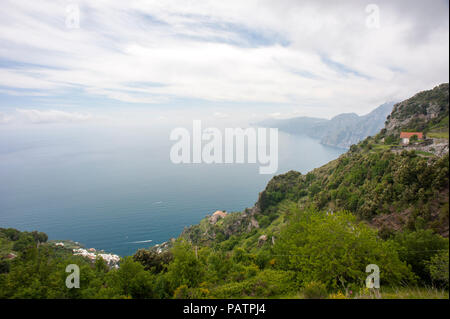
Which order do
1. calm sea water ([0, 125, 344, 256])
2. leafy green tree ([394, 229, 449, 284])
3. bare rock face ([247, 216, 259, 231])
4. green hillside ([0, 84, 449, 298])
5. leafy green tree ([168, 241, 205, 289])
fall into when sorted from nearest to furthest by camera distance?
green hillside ([0, 84, 449, 298]), leafy green tree ([394, 229, 449, 284]), leafy green tree ([168, 241, 205, 289]), bare rock face ([247, 216, 259, 231]), calm sea water ([0, 125, 344, 256])

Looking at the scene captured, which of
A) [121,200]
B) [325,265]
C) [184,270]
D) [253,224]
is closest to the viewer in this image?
[325,265]

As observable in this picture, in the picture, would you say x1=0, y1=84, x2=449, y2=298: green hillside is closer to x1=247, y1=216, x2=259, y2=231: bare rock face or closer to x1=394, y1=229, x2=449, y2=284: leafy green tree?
x1=394, y1=229, x2=449, y2=284: leafy green tree

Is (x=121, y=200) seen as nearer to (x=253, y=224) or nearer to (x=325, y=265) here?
(x=253, y=224)

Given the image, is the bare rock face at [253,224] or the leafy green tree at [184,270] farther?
the bare rock face at [253,224]

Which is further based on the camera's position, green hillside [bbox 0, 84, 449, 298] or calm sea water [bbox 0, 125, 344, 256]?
calm sea water [bbox 0, 125, 344, 256]

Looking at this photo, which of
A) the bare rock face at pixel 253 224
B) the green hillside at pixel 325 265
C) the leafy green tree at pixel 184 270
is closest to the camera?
the green hillside at pixel 325 265

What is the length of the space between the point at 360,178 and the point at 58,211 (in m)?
157

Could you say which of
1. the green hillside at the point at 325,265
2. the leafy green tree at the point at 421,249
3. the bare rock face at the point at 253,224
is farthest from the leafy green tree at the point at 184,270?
the bare rock face at the point at 253,224

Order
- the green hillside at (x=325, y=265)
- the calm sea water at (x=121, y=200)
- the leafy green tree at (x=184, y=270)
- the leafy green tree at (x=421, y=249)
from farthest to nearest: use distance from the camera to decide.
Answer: the calm sea water at (x=121, y=200), the leafy green tree at (x=184, y=270), the leafy green tree at (x=421, y=249), the green hillside at (x=325, y=265)

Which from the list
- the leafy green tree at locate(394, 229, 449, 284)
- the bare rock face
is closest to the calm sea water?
the bare rock face

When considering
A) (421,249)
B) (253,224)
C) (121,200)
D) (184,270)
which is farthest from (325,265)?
(121,200)

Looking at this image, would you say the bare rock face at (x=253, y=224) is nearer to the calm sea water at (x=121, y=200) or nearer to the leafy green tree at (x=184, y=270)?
the leafy green tree at (x=184, y=270)

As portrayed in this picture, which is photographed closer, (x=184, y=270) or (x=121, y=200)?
(x=184, y=270)

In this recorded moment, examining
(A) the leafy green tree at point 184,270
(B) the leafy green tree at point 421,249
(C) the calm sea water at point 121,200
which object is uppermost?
(B) the leafy green tree at point 421,249
